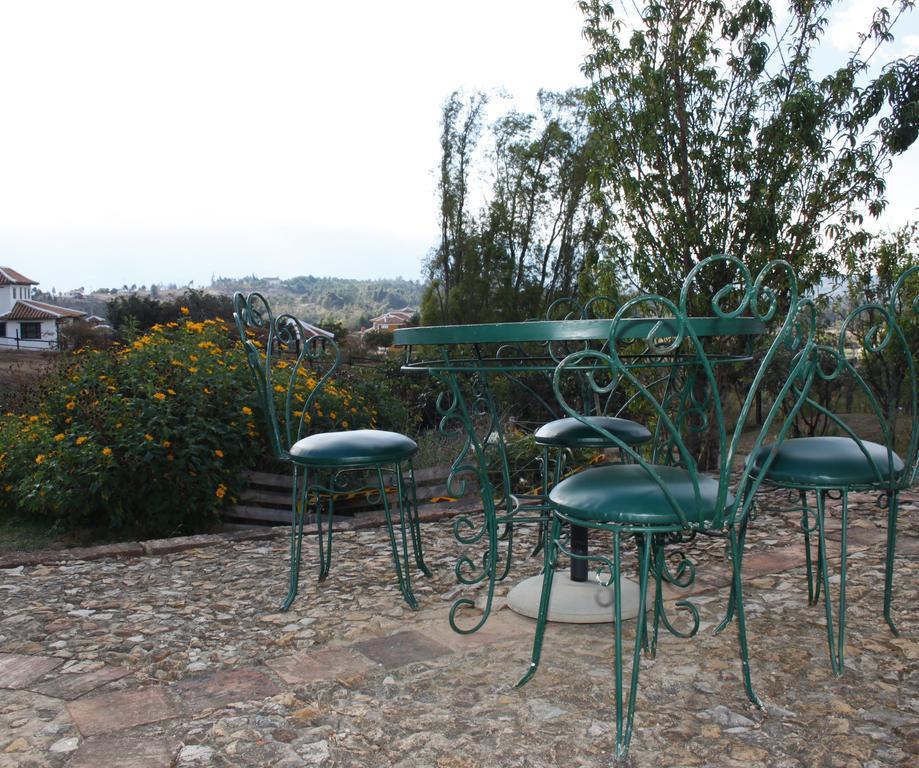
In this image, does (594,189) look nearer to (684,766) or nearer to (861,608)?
(861,608)

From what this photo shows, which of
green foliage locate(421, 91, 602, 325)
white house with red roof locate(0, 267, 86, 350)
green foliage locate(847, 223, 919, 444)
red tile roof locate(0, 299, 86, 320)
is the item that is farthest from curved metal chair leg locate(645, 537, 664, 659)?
red tile roof locate(0, 299, 86, 320)

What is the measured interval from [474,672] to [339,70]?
323 cm

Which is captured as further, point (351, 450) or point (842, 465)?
point (351, 450)

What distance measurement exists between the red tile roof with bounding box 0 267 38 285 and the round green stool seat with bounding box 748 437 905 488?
40.1 m

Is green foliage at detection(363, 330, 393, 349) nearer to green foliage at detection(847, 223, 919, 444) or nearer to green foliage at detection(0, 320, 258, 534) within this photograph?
green foliage at detection(847, 223, 919, 444)

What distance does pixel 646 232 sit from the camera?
16.7 feet

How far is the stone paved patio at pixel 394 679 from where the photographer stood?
167 centimetres

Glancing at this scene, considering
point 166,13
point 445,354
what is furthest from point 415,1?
point 445,354

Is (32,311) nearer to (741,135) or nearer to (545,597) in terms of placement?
(741,135)

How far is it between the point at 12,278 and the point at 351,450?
39457 mm

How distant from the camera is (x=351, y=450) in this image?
8.26ft

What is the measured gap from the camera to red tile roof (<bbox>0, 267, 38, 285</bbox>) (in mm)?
35312

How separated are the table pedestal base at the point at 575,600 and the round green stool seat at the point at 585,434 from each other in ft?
1.58

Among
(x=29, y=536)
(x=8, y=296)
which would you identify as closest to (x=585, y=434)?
(x=29, y=536)
